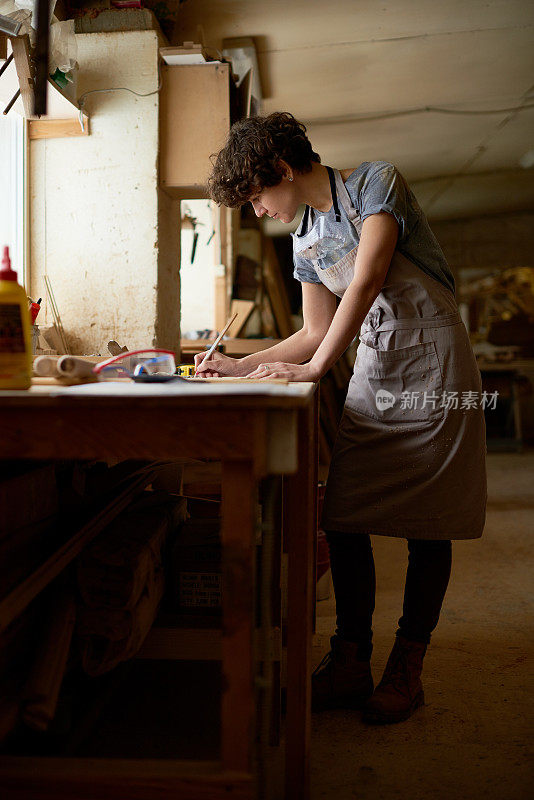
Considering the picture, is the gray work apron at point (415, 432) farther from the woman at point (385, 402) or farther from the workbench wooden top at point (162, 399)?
the workbench wooden top at point (162, 399)

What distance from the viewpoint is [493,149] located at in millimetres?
6793

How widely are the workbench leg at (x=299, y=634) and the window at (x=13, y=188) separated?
6.27ft

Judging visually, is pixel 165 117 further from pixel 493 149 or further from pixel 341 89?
pixel 493 149

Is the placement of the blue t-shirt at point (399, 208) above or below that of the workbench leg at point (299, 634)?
above

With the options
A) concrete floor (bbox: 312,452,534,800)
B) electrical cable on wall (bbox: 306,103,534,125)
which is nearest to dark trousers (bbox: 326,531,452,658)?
concrete floor (bbox: 312,452,534,800)

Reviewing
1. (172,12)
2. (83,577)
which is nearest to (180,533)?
(83,577)

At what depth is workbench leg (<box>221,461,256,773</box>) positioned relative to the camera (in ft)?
3.47

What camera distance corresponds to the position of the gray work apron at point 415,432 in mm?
1772

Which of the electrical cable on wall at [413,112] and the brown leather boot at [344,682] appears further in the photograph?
the electrical cable on wall at [413,112]

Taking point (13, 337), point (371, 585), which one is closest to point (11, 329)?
point (13, 337)

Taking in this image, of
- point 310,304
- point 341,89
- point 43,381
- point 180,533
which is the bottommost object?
point 180,533

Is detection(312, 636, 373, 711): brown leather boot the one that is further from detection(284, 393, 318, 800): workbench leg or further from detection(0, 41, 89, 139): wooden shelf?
detection(0, 41, 89, 139): wooden shelf

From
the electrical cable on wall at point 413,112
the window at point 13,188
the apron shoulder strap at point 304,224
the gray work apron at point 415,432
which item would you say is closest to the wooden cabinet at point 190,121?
the window at point 13,188

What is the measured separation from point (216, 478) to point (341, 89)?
3.47m
